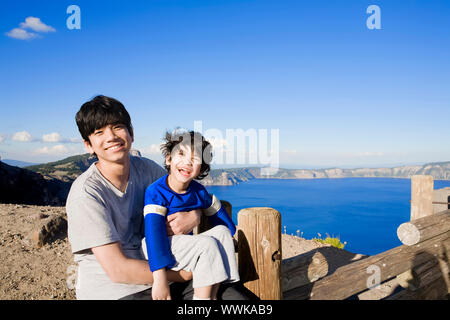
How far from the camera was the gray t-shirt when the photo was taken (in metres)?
1.89

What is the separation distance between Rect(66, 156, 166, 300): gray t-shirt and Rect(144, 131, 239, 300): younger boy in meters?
0.27

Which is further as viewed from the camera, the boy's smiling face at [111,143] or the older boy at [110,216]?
the boy's smiling face at [111,143]

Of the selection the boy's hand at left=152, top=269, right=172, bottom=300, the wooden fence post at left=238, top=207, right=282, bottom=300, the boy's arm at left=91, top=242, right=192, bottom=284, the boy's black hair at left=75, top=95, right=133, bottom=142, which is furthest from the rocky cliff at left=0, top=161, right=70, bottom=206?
the wooden fence post at left=238, top=207, right=282, bottom=300

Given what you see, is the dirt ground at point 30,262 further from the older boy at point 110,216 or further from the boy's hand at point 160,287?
the boy's hand at point 160,287

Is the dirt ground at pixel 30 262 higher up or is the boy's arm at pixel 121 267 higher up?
the boy's arm at pixel 121 267

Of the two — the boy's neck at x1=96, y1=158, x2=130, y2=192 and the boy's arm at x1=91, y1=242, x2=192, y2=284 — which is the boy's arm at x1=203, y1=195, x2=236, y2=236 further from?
the boy's neck at x1=96, y1=158, x2=130, y2=192

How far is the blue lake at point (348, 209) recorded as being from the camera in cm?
4700

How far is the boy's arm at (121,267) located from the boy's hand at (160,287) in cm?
6

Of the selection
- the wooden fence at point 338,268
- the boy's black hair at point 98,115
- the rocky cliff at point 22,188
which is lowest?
the rocky cliff at point 22,188

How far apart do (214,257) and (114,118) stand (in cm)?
133

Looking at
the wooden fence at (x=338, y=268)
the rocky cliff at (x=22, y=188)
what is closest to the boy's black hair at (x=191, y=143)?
the wooden fence at (x=338, y=268)

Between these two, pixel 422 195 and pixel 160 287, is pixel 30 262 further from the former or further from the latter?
pixel 422 195

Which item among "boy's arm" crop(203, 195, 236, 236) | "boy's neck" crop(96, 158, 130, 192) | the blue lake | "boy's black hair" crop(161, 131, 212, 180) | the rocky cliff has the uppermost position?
"boy's black hair" crop(161, 131, 212, 180)
